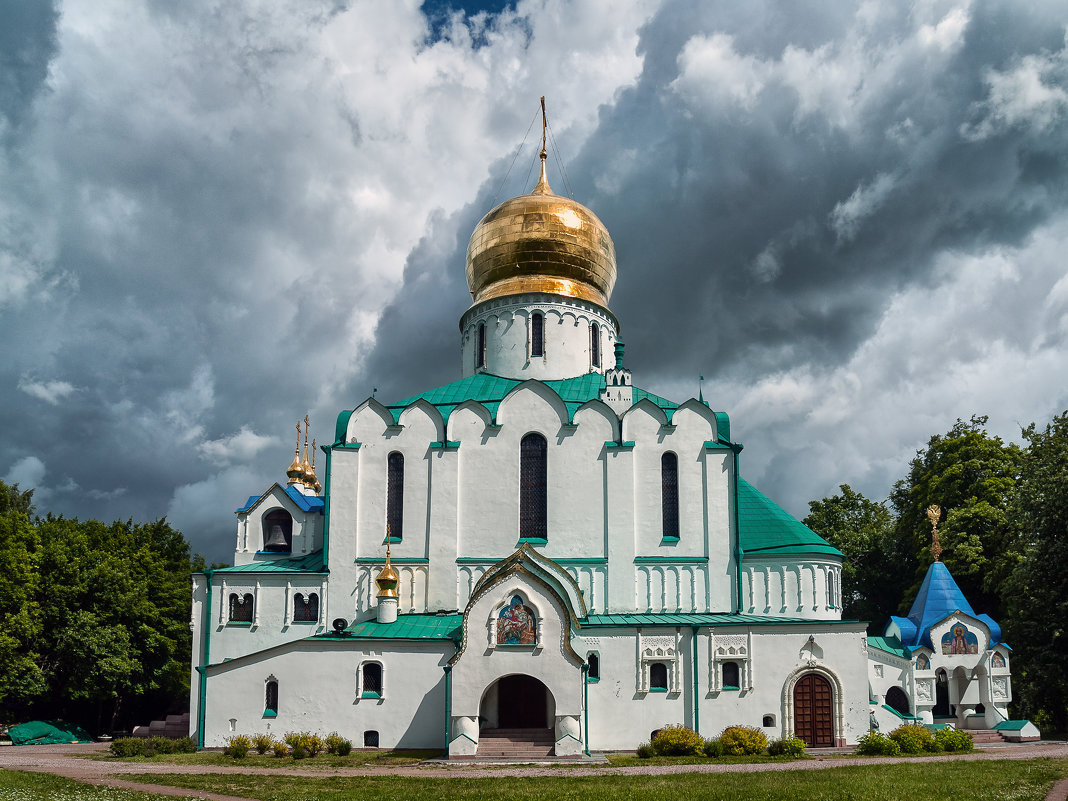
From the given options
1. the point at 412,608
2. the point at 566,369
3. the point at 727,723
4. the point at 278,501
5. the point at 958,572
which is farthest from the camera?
the point at 958,572

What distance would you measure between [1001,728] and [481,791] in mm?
18537

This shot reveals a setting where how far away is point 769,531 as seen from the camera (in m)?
26.1

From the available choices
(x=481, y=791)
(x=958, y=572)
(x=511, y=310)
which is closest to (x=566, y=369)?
(x=511, y=310)

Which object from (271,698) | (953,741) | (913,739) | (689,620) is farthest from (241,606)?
(953,741)

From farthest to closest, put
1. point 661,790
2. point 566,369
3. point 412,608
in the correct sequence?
1. point 566,369
2. point 412,608
3. point 661,790

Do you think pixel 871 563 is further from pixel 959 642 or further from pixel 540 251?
pixel 540 251

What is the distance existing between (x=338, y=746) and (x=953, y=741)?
14.5m

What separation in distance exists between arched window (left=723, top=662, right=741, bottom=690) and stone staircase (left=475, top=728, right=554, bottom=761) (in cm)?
476

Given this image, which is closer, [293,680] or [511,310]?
[293,680]

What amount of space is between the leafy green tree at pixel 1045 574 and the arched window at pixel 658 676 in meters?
8.41

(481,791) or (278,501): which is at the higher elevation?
(278,501)

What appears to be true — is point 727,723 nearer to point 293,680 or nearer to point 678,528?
point 678,528

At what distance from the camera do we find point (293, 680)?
23203 millimetres

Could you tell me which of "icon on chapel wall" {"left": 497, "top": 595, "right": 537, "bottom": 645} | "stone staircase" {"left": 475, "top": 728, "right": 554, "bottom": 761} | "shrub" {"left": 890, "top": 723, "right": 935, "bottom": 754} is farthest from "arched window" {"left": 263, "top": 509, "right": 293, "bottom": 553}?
"shrub" {"left": 890, "top": 723, "right": 935, "bottom": 754}
